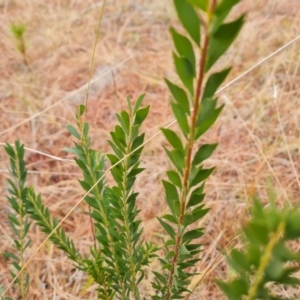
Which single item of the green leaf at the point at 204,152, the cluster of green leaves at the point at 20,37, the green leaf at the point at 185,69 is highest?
the cluster of green leaves at the point at 20,37

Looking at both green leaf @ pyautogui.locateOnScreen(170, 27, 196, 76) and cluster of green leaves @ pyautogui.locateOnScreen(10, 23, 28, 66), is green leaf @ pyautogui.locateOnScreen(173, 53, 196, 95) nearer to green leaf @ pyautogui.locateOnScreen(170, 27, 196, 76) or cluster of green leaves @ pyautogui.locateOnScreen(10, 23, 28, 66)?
green leaf @ pyautogui.locateOnScreen(170, 27, 196, 76)

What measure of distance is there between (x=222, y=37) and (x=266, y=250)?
0.16 metres

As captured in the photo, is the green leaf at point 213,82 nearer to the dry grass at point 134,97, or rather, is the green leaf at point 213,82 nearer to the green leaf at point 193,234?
the green leaf at point 193,234

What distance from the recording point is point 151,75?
6.22ft

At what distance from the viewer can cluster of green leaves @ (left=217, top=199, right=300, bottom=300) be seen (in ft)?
0.90

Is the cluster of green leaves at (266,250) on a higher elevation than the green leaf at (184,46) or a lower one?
lower

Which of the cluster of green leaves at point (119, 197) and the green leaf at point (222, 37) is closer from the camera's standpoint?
the green leaf at point (222, 37)

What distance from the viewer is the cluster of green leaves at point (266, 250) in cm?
27

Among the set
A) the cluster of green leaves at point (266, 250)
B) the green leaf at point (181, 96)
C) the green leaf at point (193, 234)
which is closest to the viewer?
the cluster of green leaves at point (266, 250)

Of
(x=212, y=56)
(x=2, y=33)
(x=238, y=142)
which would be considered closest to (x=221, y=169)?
(x=238, y=142)

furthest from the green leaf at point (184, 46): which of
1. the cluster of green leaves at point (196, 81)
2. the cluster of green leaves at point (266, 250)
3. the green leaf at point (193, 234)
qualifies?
the green leaf at point (193, 234)

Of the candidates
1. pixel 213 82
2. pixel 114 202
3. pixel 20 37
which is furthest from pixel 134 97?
pixel 213 82

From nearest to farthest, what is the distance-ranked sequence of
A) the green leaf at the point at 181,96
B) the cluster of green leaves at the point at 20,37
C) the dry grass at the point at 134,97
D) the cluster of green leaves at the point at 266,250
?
the cluster of green leaves at the point at 266,250 → the green leaf at the point at 181,96 → the dry grass at the point at 134,97 → the cluster of green leaves at the point at 20,37

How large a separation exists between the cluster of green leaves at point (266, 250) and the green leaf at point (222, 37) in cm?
12
